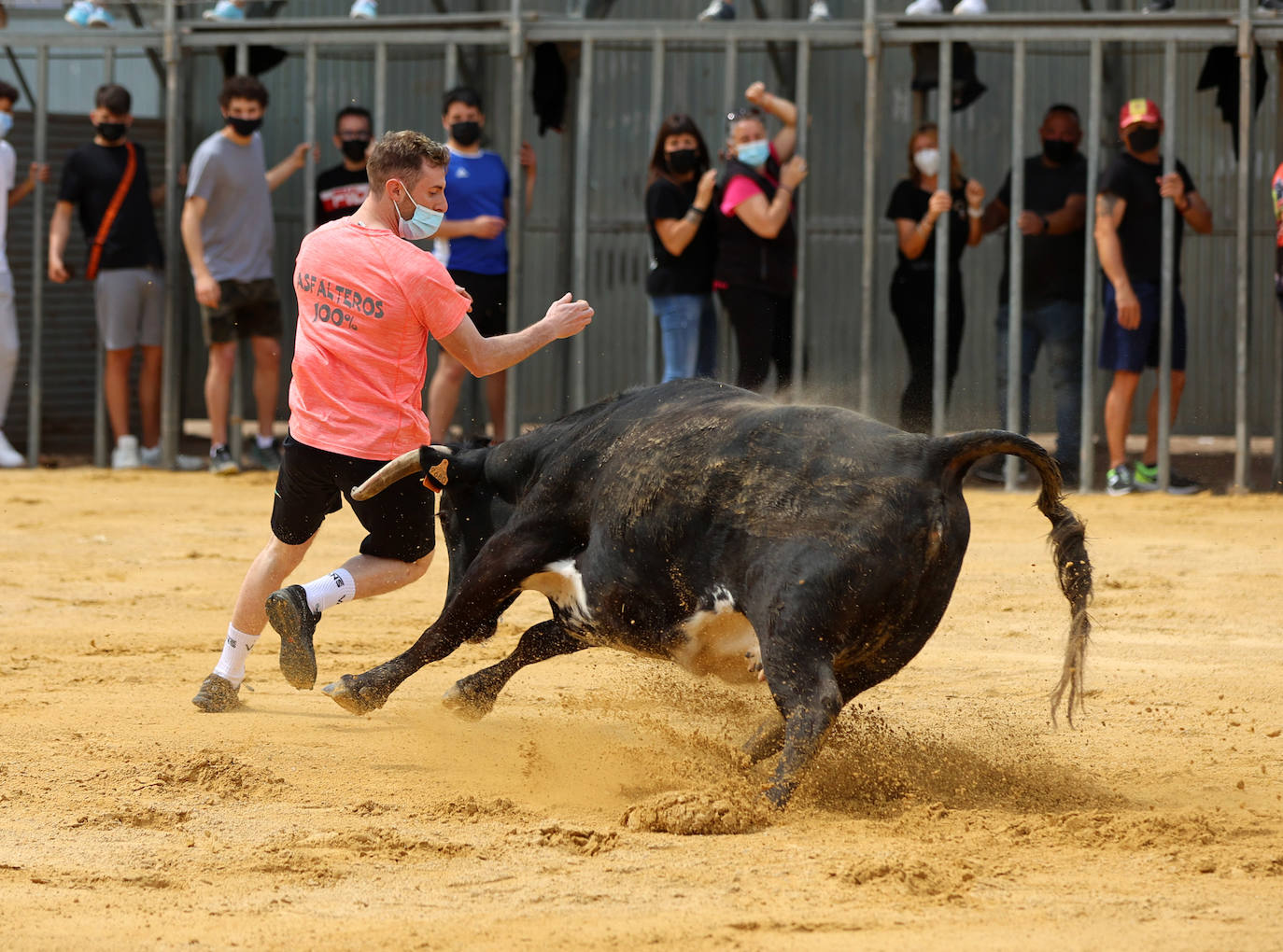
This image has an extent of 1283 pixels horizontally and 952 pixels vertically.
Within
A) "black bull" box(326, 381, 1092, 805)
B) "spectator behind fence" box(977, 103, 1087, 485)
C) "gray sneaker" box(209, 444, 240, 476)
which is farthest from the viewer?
"gray sneaker" box(209, 444, 240, 476)

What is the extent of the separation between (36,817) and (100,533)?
4.86 meters

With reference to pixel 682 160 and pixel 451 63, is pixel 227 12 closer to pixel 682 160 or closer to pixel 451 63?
pixel 451 63

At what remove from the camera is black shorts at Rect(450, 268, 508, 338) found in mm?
10141

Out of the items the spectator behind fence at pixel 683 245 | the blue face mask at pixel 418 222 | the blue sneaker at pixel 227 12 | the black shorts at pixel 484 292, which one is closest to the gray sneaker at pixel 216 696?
the blue face mask at pixel 418 222

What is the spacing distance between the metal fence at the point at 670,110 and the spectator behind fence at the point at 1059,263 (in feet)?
0.44

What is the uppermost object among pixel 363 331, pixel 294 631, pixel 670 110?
pixel 670 110

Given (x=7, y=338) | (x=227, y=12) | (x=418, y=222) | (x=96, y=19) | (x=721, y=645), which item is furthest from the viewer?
(x=96, y=19)

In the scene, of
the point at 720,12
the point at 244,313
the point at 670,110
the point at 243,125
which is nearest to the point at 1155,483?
the point at 720,12

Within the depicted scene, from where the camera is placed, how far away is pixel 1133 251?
9.86 metres

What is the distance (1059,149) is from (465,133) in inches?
147

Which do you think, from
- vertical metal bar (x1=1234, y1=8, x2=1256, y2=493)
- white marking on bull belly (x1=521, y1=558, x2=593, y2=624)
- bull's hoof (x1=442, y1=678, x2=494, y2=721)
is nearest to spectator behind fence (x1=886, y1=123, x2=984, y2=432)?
vertical metal bar (x1=1234, y1=8, x2=1256, y2=493)

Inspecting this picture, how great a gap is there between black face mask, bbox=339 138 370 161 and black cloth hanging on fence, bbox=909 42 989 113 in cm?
373

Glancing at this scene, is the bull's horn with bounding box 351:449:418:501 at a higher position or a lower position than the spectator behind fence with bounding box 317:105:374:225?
lower

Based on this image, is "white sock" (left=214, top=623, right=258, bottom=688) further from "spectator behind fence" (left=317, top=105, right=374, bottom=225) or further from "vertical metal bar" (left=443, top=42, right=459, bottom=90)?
"vertical metal bar" (left=443, top=42, right=459, bottom=90)
